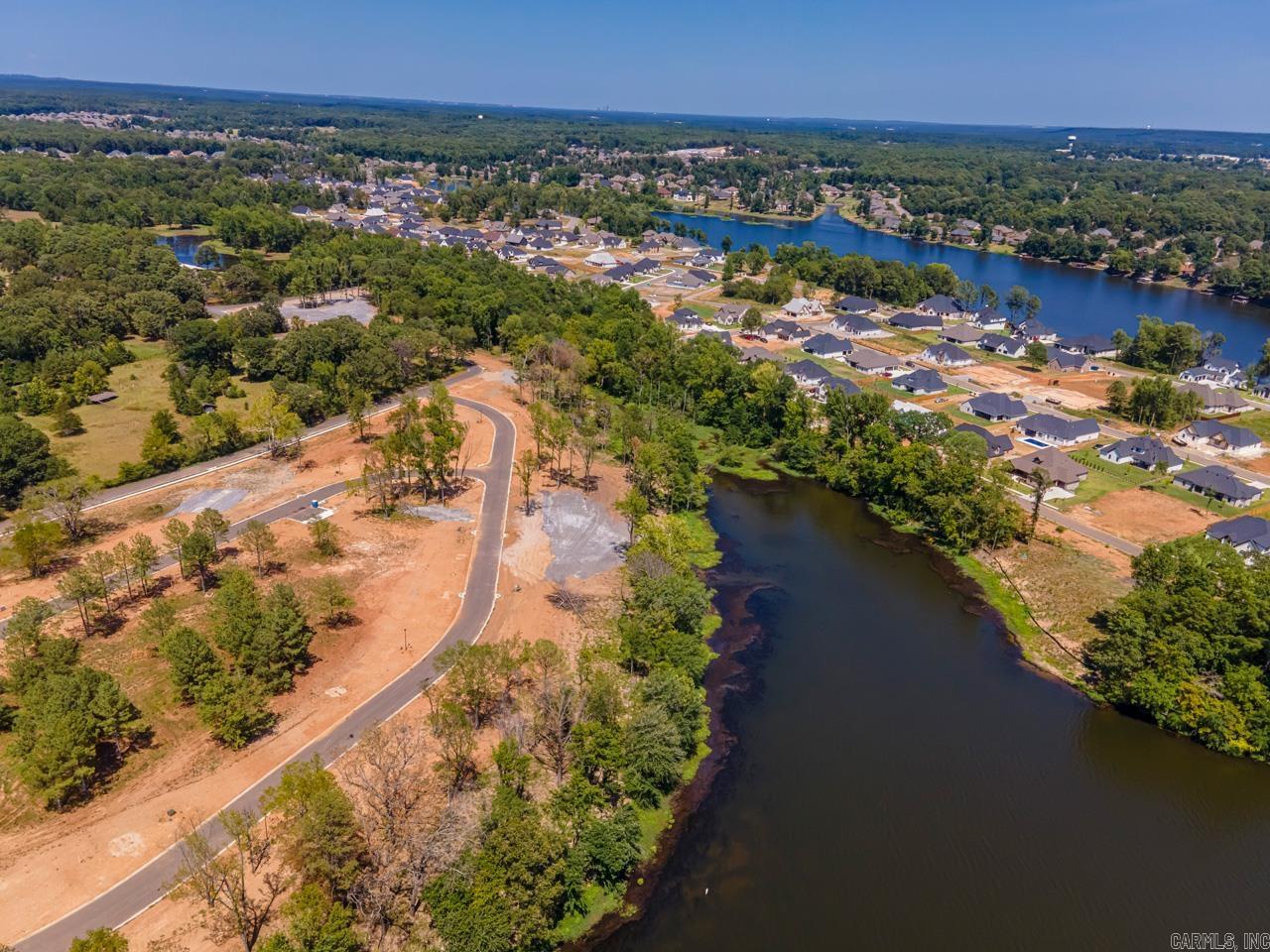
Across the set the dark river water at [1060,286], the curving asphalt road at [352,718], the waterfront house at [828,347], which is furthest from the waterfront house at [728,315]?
the curving asphalt road at [352,718]

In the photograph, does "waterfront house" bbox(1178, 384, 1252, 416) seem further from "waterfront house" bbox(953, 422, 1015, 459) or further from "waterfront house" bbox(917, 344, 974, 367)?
"waterfront house" bbox(953, 422, 1015, 459)

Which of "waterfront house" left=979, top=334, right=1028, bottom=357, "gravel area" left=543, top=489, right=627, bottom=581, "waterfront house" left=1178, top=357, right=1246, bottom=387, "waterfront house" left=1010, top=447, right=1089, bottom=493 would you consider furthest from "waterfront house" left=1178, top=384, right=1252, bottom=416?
"gravel area" left=543, top=489, right=627, bottom=581

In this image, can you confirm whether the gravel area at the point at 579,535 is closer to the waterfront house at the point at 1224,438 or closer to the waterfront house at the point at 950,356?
the waterfront house at the point at 1224,438

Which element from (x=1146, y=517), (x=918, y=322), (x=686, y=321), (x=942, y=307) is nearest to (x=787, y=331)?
(x=686, y=321)

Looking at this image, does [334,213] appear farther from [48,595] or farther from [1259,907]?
[1259,907]

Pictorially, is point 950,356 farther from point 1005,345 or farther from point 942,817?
point 942,817

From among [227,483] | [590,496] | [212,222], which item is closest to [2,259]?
[212,222]
